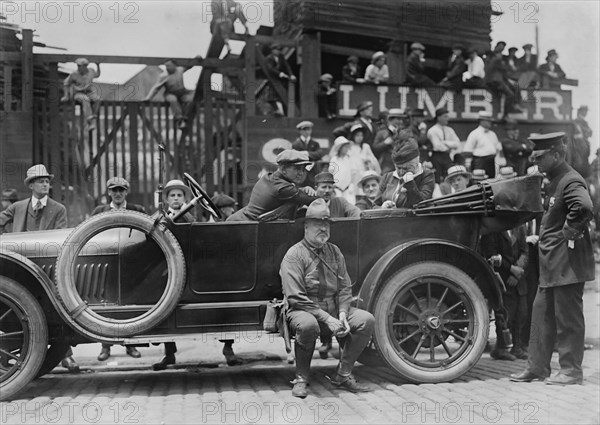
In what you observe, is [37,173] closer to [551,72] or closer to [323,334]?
[323,334]

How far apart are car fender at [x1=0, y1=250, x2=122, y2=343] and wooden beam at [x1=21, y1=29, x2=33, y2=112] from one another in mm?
6471

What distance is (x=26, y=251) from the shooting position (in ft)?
18.5

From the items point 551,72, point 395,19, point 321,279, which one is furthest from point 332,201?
point 395,19

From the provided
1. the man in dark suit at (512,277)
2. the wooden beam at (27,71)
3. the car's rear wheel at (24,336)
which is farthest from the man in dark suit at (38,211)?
the wooden beam at (27,71)

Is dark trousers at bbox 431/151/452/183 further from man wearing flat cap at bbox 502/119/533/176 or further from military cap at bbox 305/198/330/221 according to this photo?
military cap at bbox 305/198/330/221

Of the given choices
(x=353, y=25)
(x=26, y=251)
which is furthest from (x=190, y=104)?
(x=26, y=251)

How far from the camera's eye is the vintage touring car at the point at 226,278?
17.7 ft

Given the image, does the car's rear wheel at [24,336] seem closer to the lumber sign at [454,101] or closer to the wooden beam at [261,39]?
the wooden beam at [261,39]

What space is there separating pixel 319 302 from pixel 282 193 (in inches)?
38.6

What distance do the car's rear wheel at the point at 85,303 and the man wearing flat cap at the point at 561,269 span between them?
288cm

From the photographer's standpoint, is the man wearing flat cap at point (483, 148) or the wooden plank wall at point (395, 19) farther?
the wooden plank wall at point (395, 19)

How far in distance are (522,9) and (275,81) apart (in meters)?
5.31

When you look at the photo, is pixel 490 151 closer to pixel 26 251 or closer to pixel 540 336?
pixel 540 336

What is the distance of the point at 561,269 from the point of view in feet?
18.8
